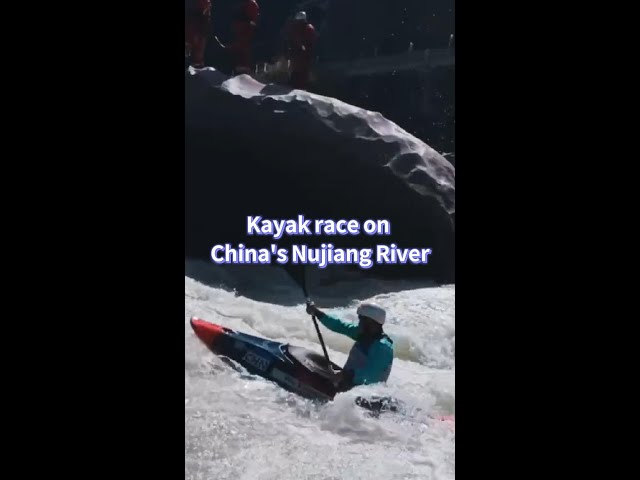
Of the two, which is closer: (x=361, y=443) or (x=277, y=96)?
(x=361, y=443)

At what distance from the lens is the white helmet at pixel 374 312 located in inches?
125

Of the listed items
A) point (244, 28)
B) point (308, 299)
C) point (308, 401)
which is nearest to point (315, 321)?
point (308, 299)

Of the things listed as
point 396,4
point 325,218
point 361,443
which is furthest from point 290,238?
point 396,4

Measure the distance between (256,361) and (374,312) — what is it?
0.62 m

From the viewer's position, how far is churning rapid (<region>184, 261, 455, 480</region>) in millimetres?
3031

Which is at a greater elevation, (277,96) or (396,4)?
(396,4)

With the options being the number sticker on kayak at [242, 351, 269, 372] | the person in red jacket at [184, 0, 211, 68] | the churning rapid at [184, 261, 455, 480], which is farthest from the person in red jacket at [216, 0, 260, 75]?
the number sticker on kayak at [242, 351, 269, 372]

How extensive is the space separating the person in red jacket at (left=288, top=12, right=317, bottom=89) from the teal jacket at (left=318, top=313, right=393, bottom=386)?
1.23 meters

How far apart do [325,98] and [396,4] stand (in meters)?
0.57

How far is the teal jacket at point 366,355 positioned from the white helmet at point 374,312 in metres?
0.07

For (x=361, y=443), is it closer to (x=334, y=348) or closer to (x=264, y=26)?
(x=334, y=348)

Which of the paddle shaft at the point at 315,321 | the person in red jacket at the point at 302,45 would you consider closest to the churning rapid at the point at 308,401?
the paddle shaft at the point at 315,321

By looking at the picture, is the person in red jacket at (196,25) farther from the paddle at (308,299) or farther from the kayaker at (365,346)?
the kayaker at (365,346)

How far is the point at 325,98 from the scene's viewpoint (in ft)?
10.6
